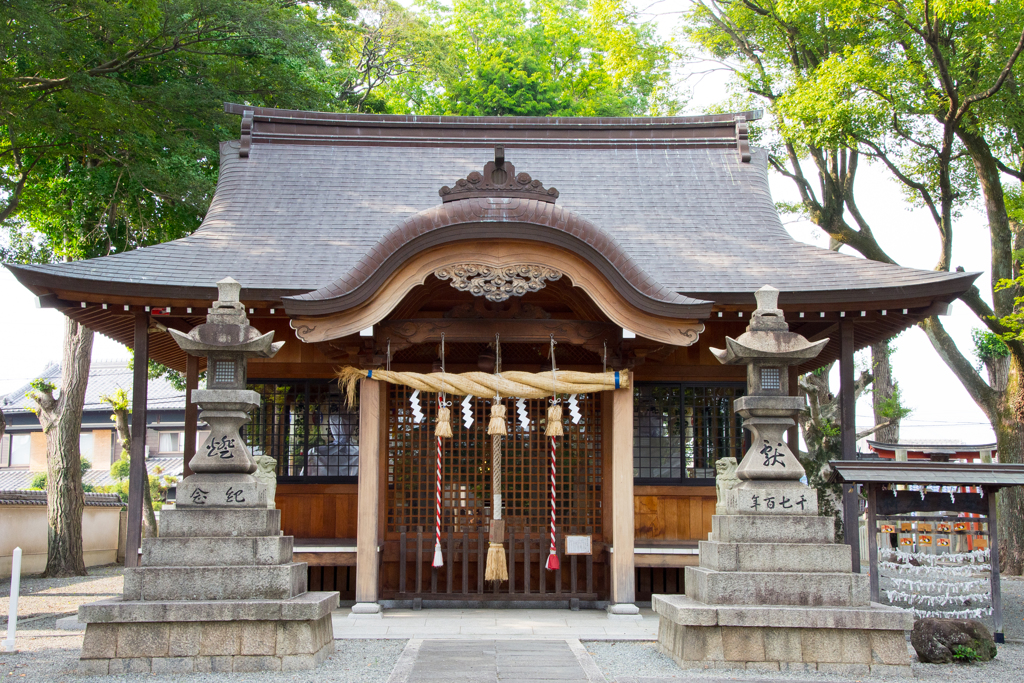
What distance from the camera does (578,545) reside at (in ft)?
29.3

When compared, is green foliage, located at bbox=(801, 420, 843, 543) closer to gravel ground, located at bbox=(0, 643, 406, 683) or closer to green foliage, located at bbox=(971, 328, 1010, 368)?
gravel ground, located at bbox=(0, 643, 406, 683)

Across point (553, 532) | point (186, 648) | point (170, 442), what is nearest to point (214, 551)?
point (186, 648)

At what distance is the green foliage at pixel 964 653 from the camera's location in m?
6.73

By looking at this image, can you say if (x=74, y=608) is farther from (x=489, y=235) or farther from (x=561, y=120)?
(x=561, y=120)

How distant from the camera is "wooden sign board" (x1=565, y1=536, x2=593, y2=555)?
8.92 meters

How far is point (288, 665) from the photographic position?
601 cm

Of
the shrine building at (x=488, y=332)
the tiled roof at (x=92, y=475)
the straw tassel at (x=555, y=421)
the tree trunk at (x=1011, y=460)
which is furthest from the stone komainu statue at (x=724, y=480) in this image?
the tiled roof at (x=92, y=475)

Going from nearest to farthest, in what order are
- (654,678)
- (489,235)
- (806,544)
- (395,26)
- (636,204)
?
(654,678) → (806,544) → (489,235) → (636,204) → (395,26)

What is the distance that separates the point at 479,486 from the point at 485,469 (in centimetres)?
23

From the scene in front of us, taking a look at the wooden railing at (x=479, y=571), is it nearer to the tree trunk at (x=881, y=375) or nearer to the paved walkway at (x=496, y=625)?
the paved walkway at (x=496, y=625)

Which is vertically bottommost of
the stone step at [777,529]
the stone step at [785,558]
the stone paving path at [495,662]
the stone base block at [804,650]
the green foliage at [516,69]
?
the stone paving path at [495,662]

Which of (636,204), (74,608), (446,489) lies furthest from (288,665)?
(636,204)

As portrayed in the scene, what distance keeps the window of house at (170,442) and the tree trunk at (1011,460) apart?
26.1 metres

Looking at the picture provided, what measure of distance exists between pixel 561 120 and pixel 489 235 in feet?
19.1
